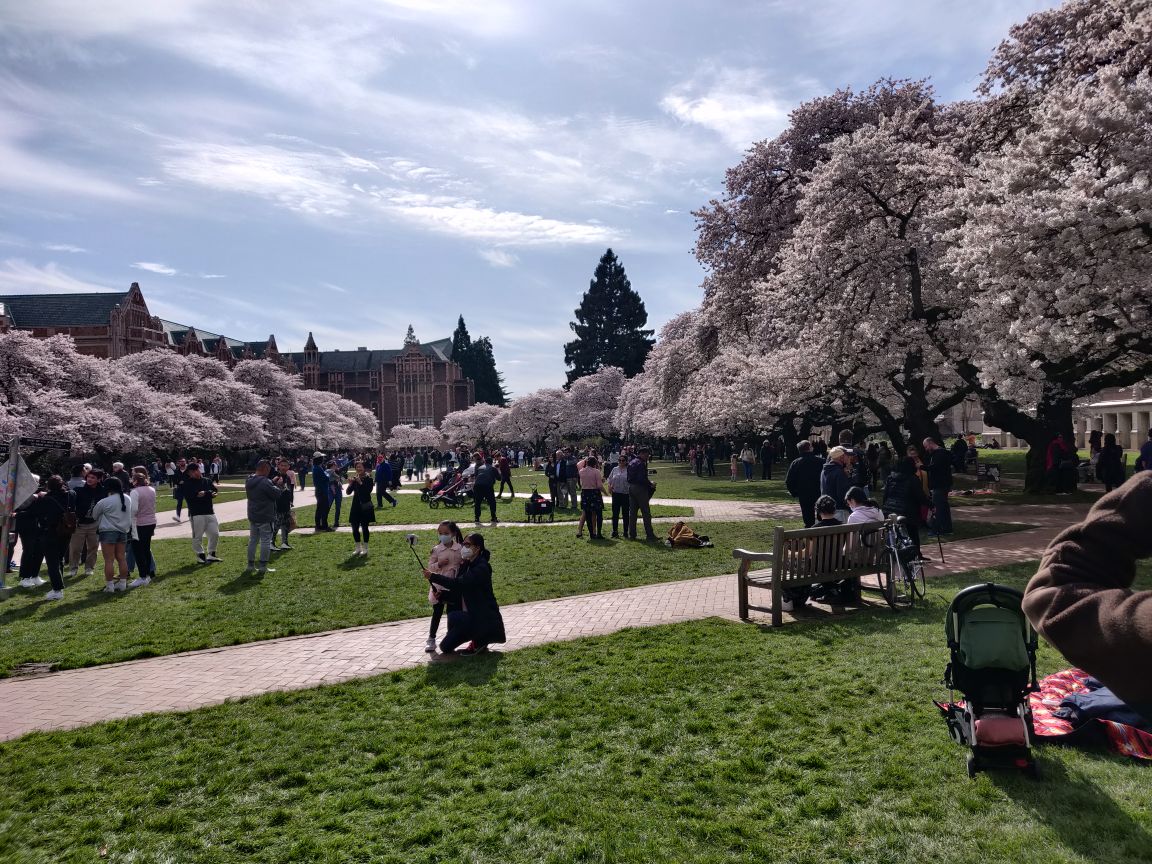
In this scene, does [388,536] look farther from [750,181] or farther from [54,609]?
[750,181]

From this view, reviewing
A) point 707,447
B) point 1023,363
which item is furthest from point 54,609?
point 707,447

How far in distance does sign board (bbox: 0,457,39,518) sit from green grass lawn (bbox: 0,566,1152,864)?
22.4 ft

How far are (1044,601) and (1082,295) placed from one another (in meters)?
15.9

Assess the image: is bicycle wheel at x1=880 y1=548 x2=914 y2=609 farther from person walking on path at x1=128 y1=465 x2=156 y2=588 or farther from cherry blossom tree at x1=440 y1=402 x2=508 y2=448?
cherry blossom tree at x1=440 y1=402 x2=508 y2=448

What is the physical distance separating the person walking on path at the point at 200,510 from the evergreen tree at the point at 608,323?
8268cm

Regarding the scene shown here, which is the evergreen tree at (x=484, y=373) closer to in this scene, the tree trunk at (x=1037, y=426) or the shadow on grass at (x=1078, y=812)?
the tree trunk at (x=1037, y=426)

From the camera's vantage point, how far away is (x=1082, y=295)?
1485cm

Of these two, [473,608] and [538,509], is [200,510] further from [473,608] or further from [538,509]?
[538,509]

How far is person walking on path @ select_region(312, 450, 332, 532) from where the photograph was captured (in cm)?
1947

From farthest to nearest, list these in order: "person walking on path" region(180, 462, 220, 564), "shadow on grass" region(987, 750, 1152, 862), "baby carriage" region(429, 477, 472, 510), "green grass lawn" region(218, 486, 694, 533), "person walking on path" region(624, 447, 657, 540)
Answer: "baby carriage" region(429, 477, 472, 510) < "green grass lawn" region(218, 486, 694, 533) < "person walking on path" region(624, 447, 657, 540) < "person walking on path" region(180, 462, 220, 564) < "shadow on grass" region(987, 750, 1152, 862)

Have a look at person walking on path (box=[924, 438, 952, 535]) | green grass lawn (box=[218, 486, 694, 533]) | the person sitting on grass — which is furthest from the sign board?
person walking on path (box=[924, 438, 952, 535])

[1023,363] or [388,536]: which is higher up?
[1023,363]

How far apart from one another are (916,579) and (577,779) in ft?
22.5

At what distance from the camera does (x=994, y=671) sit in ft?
15.4
